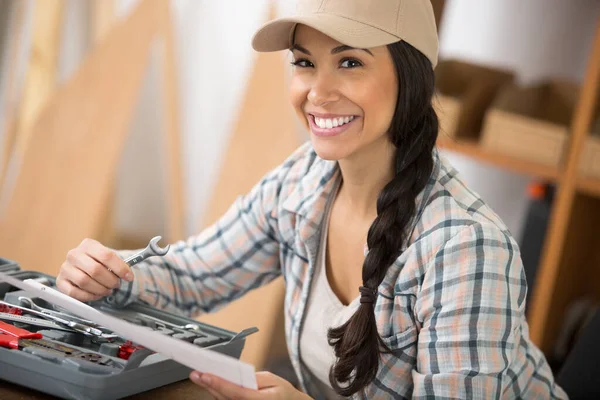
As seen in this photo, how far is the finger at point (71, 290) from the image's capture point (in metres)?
1.32

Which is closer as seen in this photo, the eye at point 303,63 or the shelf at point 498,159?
the eye at point 303,63

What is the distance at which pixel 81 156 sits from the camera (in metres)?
3.03

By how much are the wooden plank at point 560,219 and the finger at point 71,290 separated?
1.41m

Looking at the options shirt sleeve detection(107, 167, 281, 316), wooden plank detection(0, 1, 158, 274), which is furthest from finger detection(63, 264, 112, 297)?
wooden plank detection(0, 1, 158, 274)

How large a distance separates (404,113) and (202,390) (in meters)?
0.54

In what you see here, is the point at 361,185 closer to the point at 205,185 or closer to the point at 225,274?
the point at 225,274

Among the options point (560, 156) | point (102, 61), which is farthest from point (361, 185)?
point (102, 61)

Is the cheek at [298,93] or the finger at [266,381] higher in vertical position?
the cheek at [298,93]

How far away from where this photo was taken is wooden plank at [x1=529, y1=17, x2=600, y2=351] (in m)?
2.26

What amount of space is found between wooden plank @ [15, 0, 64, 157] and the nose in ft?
7.04

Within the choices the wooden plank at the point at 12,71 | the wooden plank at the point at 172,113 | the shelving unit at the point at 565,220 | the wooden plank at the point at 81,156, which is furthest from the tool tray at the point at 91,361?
the wooden plank at the point at 12,71

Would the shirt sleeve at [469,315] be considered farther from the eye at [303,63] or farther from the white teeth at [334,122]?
the eye at [303,63]

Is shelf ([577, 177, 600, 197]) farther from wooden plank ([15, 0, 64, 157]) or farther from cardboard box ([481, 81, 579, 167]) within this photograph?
wooden plank ([15, 0, 64, 157])

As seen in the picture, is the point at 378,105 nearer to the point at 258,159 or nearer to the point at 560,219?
the point at 560,219
